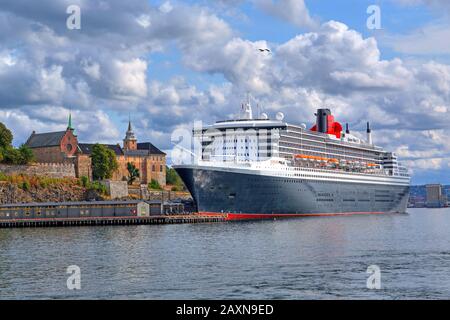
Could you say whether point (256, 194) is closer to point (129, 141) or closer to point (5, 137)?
point (5, 137)

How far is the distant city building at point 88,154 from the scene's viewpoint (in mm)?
142500

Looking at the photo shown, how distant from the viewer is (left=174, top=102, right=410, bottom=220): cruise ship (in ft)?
297

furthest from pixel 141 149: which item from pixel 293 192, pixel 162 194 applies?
pixel 293 192

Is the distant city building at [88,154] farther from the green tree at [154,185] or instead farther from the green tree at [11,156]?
the green tree at [11,156]

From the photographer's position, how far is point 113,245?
5922cm

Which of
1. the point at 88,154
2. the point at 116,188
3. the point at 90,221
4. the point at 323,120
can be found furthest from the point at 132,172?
the point at 90,221

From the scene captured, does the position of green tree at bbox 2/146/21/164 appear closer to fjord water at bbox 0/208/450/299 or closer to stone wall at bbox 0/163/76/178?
stone wall at bbox 0/163/76/178

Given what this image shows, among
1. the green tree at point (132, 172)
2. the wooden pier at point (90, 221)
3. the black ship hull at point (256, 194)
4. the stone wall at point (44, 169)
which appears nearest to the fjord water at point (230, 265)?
the black ship hull at point (256, 194)

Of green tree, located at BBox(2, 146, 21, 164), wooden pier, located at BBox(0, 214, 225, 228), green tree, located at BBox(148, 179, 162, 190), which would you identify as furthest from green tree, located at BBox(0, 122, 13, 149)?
green tree, located at BBox(148, 179, 162, 190)

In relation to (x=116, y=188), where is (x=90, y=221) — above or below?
below

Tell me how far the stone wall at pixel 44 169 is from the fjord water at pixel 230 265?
55669 millimetres

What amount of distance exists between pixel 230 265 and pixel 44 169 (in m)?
92.1

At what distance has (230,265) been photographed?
43.5m

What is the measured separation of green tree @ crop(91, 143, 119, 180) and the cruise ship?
46.7 meters
